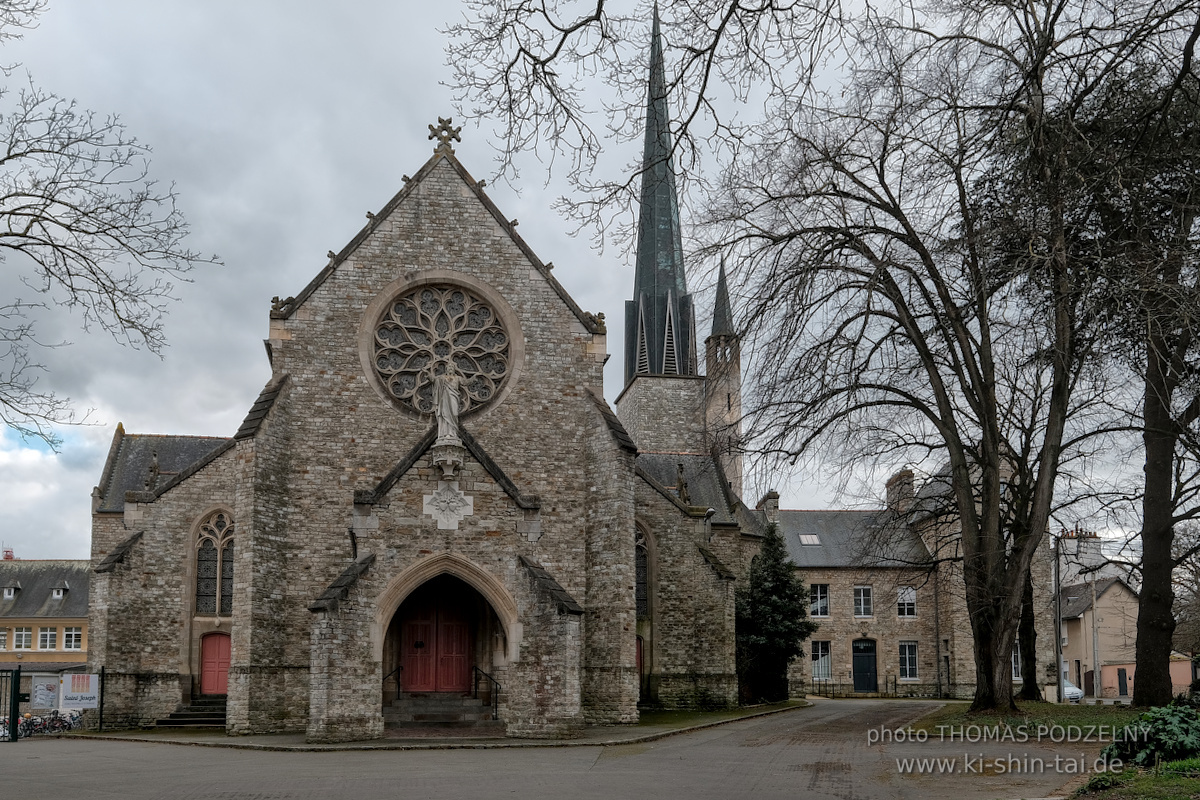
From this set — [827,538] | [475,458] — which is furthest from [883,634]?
[475,458]

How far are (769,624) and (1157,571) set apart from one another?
1643 cm

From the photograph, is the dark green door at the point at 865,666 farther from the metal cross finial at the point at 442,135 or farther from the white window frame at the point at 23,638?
Answer: the white window frame at the point at 23,638

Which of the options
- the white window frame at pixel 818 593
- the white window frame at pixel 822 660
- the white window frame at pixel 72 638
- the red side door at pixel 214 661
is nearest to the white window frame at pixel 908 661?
the white window frame at pixel 822 660

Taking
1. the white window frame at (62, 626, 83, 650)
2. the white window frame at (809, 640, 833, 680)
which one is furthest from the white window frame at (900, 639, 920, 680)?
the white window frame at (62, 626, 83, 650)

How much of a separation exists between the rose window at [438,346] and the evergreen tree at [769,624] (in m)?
13.3

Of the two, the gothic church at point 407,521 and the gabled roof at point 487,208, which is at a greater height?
the gabled roof at point 487,208

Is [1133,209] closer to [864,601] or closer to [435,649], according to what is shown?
[435,649]

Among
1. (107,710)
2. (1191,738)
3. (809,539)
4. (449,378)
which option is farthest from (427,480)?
(809,539)

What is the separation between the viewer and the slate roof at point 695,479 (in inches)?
1337

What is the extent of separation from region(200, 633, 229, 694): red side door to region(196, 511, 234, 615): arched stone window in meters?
0.71

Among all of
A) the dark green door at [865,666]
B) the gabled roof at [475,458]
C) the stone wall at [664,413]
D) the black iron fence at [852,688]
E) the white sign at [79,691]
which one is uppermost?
the stone wall at [664,413]

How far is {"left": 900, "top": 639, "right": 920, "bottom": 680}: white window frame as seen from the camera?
153ft

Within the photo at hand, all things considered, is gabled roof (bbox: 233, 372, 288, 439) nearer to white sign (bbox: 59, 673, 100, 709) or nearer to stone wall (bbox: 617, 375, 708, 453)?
white sign (bbox: 59, 673, 100, 709)

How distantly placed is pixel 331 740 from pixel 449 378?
6.97m
